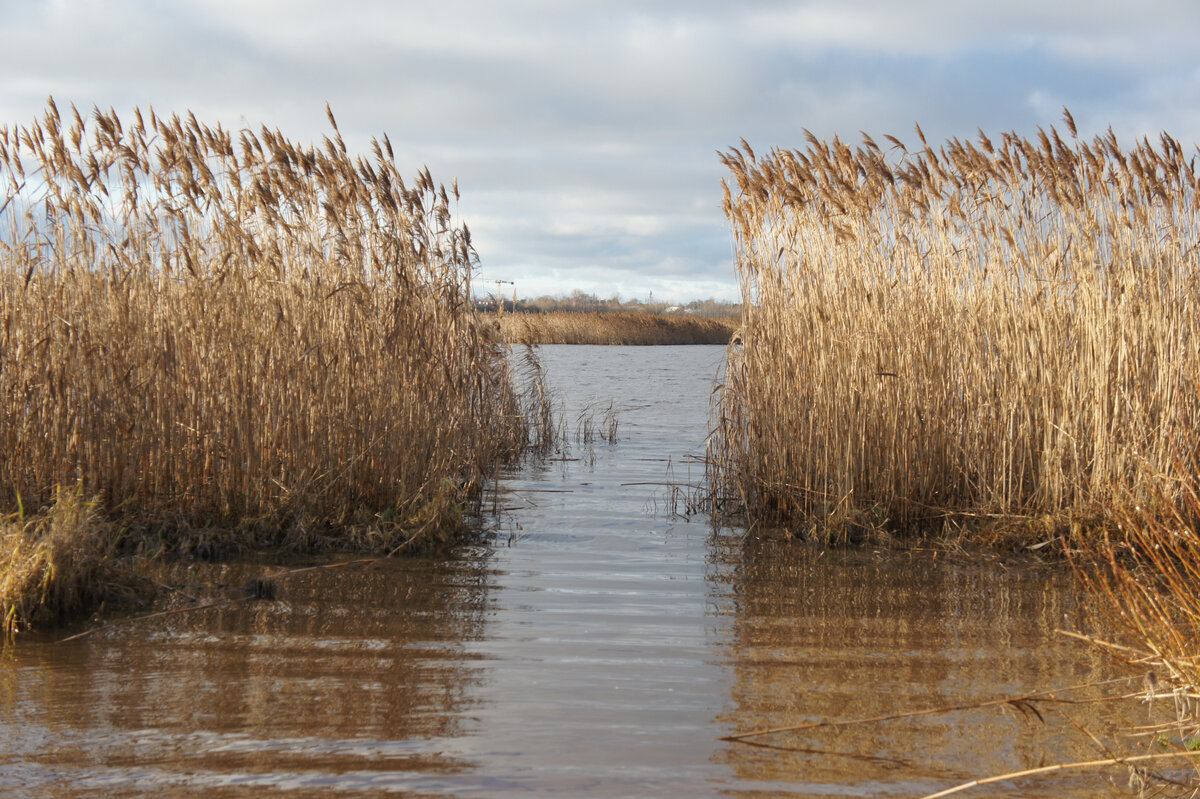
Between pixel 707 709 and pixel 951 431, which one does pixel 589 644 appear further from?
pixel 951 431

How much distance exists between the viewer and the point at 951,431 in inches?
250

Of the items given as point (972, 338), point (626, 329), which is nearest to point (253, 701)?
point (972, 338)

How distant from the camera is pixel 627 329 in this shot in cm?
4106

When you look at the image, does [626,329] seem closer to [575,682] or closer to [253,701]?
[575,682]

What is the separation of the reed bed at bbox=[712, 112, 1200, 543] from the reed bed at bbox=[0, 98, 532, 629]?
8.72 ft

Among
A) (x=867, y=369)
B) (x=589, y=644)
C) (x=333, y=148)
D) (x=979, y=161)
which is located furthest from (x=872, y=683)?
(x=333, y=148)

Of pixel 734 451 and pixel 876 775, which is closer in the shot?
pixel 876 775

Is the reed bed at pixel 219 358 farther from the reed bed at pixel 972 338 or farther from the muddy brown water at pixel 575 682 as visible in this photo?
the reed bed at pixel 972 338

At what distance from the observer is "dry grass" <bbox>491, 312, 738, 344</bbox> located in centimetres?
3922

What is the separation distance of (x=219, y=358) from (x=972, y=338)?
5.01m

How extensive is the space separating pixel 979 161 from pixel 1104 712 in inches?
164

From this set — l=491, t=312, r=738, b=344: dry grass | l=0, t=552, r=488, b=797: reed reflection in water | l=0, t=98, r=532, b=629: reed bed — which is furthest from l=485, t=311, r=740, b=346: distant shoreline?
l=0, t=552, r=488, b=797: reed reflection in water

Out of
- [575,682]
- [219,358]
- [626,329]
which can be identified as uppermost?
[626,329]

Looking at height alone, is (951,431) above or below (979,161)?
Answer: below
